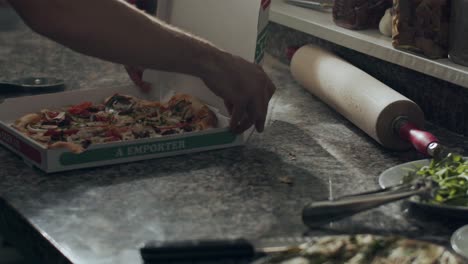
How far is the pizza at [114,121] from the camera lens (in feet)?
4.16

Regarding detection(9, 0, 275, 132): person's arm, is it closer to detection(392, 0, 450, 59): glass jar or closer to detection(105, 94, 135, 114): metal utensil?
detection(105, 94, 135, 114): metal utensil

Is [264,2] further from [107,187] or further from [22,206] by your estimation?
[22,206]

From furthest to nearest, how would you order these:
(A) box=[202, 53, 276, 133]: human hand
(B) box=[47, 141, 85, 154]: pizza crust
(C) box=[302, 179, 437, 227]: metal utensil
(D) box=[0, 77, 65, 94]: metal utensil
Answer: (D) box=[0, 77, 65, 94]: metal utensil < (A) box=[202, 53, 276, 133]: human hand < (B) box=[47, 141, 85, 154]: pizza crust < (C) box=[302, 179, 437, 227]: metal utensil

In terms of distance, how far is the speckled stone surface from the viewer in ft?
4.74

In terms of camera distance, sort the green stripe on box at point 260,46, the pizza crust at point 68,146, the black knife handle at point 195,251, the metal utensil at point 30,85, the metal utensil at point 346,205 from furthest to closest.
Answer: the metal utensil at point 30,85 < the green stripe on box at point 260,46 < the pizza crust at point 68,146 < the metal utensil at point 346,205 < the black knife handle at point 195,251

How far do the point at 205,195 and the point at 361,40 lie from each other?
627mm

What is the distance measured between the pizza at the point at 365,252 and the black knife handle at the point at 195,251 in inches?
1.1

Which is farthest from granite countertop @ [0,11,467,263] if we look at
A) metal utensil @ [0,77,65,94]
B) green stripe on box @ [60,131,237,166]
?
metal utensil @ [0,77,65,94]

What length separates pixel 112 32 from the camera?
120 centimetres

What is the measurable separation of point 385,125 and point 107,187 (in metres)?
0.49

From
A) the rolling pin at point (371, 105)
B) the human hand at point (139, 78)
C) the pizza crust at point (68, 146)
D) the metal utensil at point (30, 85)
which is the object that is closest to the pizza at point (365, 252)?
the rolling pin at point (371, 105)

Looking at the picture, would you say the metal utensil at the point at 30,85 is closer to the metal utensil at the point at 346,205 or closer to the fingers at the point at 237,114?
the fingers at the point at 237,114

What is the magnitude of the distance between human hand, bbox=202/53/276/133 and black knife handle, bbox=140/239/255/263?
1.35 ft

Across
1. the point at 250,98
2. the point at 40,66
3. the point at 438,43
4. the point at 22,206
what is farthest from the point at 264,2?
the point at 40,66
